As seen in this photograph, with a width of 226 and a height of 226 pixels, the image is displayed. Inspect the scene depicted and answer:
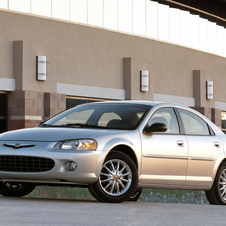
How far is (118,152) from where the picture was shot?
801cm

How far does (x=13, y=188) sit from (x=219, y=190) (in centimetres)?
336

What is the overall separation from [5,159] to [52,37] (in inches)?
599

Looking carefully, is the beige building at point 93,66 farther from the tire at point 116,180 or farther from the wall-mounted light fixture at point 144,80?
the tire at point 116,180

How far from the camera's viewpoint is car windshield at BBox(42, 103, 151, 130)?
28.4 ft

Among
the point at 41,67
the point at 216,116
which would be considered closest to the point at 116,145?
the point at 41,67

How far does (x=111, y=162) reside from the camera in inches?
312

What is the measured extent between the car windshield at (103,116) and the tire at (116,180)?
2.26 ft

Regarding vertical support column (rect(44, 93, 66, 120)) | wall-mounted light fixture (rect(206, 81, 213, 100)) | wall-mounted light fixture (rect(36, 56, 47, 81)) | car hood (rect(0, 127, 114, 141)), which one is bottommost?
car hood (rect(0, 127, 114, 141))

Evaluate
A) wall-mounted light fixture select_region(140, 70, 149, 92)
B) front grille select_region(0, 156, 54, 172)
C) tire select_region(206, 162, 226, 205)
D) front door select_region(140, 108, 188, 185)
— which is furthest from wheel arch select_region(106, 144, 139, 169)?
wall-mounted light fixture select_region(140, 70, 149, 92)

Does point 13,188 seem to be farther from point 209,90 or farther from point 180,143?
point 209,90

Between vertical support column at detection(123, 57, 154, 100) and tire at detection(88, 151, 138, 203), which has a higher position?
vertical support column at detection(123, 57, 154, 100)

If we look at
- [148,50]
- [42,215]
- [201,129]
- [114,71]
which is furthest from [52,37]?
[42,215]

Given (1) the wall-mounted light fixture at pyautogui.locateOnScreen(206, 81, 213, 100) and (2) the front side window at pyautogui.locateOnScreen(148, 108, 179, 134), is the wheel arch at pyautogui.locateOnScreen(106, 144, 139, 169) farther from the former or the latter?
(1) the wall-mounted light fixture at pyautogui.locateOnScreen(206, 81, 213, 100)

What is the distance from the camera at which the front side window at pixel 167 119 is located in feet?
29.2
